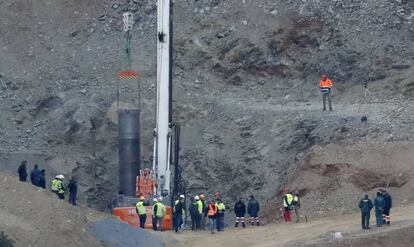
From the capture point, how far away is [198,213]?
45.2m

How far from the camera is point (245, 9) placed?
56.5m

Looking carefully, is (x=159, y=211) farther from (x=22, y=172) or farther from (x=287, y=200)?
(x=22, y=172)

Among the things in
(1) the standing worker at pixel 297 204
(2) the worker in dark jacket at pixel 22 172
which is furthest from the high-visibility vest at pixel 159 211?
(2) the worker in dark jacket at pixel 22 172

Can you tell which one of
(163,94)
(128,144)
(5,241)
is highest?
(163,94)

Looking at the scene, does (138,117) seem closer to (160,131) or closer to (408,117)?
(160,131)

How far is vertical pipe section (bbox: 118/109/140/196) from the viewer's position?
4856 centimetres

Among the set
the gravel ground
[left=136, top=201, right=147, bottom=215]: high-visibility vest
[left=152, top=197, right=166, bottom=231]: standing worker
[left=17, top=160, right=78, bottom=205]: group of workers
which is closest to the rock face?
[left=17, top=160, right=78, bottom=205]: group of workers

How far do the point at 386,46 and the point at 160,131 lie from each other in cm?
1229

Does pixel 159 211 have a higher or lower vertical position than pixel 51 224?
higher

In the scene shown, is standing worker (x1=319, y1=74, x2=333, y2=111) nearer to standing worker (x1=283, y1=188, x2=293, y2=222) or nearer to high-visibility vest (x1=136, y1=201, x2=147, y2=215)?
standing worker (x1=283, y1=188, x2=293, y2=222)

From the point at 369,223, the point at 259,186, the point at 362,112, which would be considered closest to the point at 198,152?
the point at 259,186

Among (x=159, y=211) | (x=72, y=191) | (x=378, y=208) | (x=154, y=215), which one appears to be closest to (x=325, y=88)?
(x=159, y=211)

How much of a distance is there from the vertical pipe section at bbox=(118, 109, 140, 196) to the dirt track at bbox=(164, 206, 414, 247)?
4.59 meters

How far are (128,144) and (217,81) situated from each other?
24.6 feet
